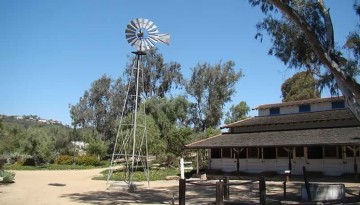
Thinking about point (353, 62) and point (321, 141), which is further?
point (321, 141)

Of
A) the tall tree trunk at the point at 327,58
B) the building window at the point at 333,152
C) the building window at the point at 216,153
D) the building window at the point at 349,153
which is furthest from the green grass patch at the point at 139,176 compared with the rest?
the tall tree trunk at the point at 327,58

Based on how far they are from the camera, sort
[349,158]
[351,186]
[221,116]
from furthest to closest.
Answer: [221,116], [349,158], [351,186]

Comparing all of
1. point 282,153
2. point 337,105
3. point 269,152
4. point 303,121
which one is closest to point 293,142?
point 282,153

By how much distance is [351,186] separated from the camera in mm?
20875

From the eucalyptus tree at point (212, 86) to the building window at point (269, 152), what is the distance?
27075mm

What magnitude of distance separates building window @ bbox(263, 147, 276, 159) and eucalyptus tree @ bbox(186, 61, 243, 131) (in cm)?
2707

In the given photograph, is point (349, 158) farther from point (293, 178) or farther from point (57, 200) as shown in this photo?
point (57, 200)

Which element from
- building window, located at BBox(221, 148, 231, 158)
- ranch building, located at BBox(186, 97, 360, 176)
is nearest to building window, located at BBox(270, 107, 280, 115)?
ranch building, located at BBox(186, 97, 360, 176)

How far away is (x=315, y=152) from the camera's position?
2705 cm

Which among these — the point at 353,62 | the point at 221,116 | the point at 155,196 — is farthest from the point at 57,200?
the point at 221,116

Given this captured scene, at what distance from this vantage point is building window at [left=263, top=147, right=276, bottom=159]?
2923 centimetres

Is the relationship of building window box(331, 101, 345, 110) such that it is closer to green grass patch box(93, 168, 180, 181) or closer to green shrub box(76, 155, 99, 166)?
green grass patch box(93, 168, 180, 181)

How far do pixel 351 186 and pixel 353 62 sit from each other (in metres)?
7.42

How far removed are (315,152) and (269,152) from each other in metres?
3.65
